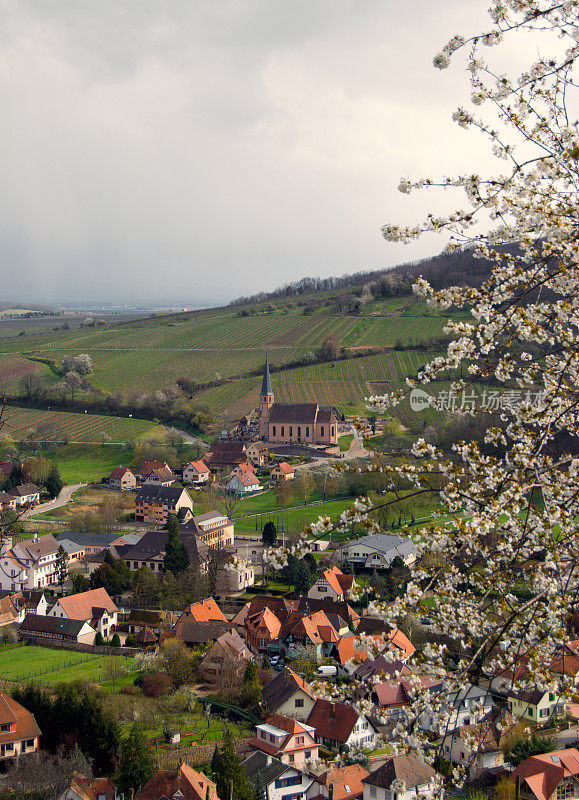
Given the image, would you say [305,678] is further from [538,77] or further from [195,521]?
[538,77]

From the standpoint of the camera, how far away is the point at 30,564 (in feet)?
108

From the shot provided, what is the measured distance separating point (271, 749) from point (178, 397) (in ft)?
149

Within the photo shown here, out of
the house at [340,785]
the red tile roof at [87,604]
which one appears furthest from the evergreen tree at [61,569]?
the house at [340,785]

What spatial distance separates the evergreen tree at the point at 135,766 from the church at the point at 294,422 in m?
41.3

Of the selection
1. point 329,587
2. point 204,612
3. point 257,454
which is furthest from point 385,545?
point 257,454

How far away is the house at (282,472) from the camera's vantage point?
48.6 metres

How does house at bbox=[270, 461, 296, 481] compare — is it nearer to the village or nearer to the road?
the village

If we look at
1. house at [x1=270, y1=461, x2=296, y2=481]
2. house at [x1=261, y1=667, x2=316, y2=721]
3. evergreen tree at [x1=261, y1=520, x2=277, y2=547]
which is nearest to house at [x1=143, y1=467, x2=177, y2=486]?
house at [x1=270, y1=461, x2=296, y2=481]

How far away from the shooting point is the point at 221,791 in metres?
15.8

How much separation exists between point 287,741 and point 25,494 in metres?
29.8

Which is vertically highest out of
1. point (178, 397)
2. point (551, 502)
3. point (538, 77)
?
point (538, 77)

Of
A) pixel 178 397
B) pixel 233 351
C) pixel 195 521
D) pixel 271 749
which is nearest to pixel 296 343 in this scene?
pixel 233 351

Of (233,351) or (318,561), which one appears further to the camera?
(233,351)

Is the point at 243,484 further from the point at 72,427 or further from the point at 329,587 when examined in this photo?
the point at 72,427
